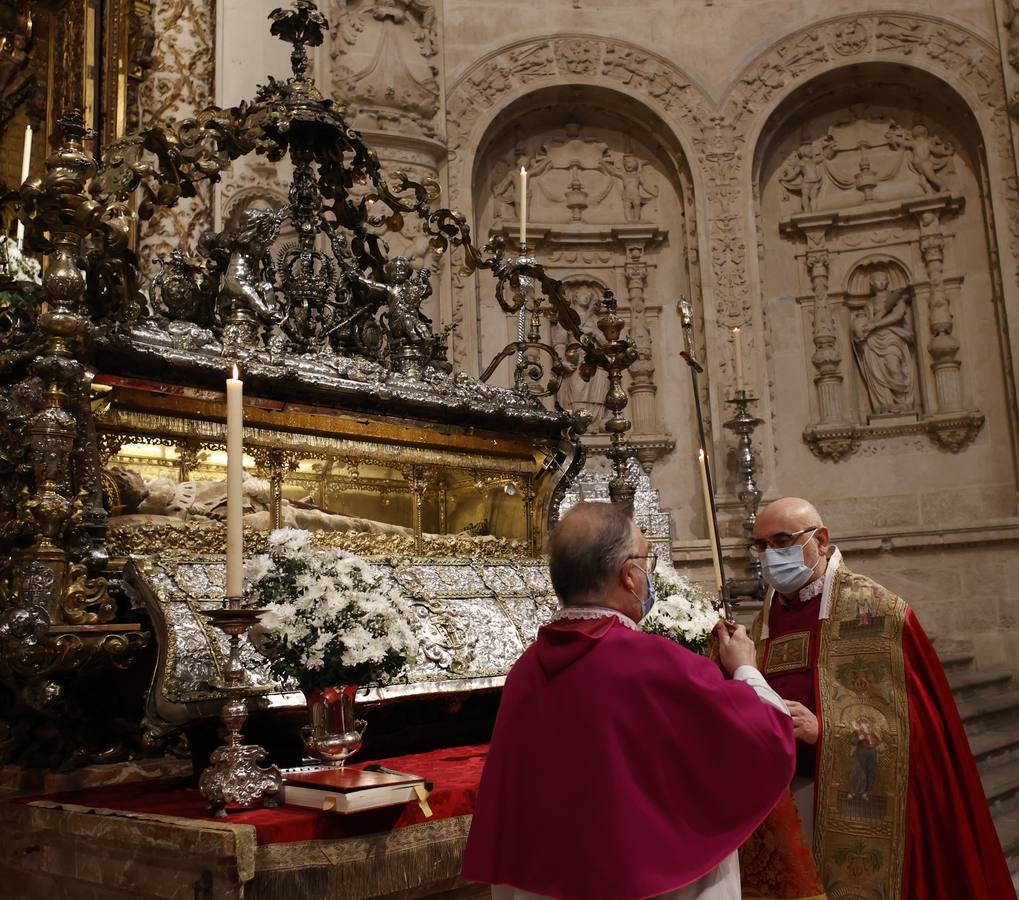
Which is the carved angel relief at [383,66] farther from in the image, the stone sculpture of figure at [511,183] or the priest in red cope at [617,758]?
the priest in red cope at [617,758]

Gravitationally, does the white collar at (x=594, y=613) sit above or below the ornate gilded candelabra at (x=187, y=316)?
below

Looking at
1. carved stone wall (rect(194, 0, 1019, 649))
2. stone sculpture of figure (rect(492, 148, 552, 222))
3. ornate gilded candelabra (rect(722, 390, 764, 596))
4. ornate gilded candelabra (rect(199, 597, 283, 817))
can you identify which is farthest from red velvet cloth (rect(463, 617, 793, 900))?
stone sculpture of figure (rect(492, 148, 552, 222))

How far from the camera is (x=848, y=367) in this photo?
10.2 m

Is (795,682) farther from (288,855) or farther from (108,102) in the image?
(108,102)

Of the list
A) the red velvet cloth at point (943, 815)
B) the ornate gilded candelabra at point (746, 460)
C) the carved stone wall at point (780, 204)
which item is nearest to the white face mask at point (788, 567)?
the red velvet cloth at point (943, 815)

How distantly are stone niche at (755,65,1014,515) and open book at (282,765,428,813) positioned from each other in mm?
7785

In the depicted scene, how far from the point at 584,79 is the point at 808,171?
2.33 meters

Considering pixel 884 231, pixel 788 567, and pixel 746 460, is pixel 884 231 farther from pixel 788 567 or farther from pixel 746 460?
pixel 788 567

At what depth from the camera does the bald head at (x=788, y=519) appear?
310 centimetres

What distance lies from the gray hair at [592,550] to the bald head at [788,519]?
3.14ft

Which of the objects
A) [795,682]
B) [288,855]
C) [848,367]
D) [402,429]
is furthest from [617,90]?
[288,855]

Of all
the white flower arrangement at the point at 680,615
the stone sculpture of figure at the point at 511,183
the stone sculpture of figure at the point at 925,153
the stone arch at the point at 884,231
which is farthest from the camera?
the stone sculpture of figure at the point at 511,183

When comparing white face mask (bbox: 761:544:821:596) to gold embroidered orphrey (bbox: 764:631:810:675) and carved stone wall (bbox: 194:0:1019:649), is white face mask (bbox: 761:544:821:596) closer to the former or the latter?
gold embroidered orphrey (bbox: 764:631:810:675)

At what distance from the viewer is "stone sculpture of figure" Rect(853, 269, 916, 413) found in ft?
32.7
